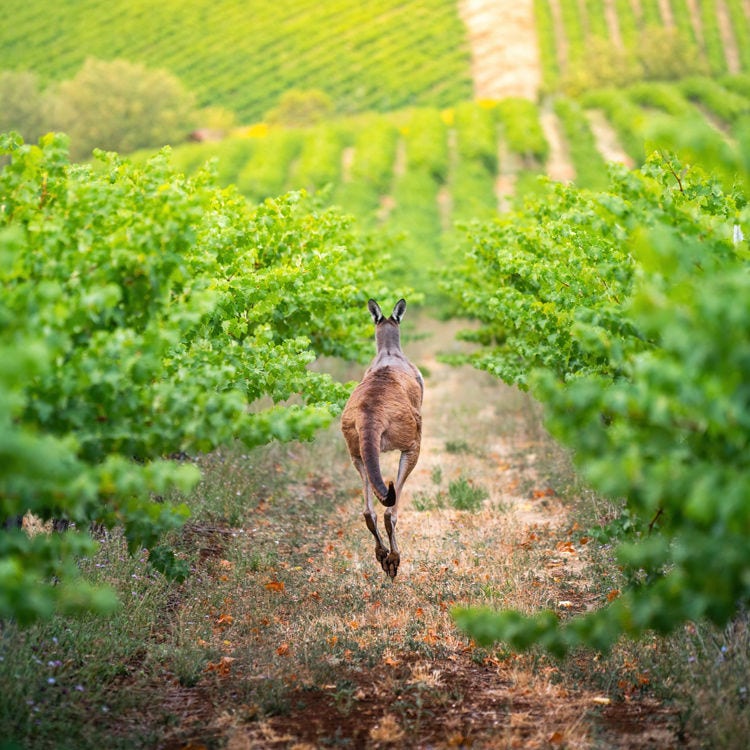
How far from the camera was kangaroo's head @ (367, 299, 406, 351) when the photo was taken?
999 cm

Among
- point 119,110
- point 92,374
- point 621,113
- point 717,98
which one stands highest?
point 119,110

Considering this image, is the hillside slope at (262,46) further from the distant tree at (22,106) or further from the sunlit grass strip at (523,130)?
the sunlit grass strip at (523,130)

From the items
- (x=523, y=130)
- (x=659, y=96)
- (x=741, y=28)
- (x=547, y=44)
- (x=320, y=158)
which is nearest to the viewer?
(x=320, y=158)

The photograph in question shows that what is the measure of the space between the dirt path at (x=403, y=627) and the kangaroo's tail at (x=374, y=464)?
3.22 feet

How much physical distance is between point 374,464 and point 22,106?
48.3m

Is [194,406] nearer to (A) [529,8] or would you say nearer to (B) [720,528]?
(B) [720,528]

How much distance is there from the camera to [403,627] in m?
7.31

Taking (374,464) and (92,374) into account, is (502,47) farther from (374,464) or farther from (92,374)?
(92,374)

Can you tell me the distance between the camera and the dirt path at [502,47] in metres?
71.1

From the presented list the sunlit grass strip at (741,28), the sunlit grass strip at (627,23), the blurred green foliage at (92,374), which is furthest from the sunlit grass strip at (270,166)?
the sunlit grass strip at (741,28)

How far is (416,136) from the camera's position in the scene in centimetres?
4672

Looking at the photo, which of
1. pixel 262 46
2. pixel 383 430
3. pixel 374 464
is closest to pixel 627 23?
pixel 262 46

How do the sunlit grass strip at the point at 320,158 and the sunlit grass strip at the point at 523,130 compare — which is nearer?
the sunlit grass strip at the point at 320,158

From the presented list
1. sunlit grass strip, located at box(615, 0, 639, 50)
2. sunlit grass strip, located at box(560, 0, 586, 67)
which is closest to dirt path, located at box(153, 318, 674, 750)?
sunlit grass strip, located at box(560, 0, 586, 67)
